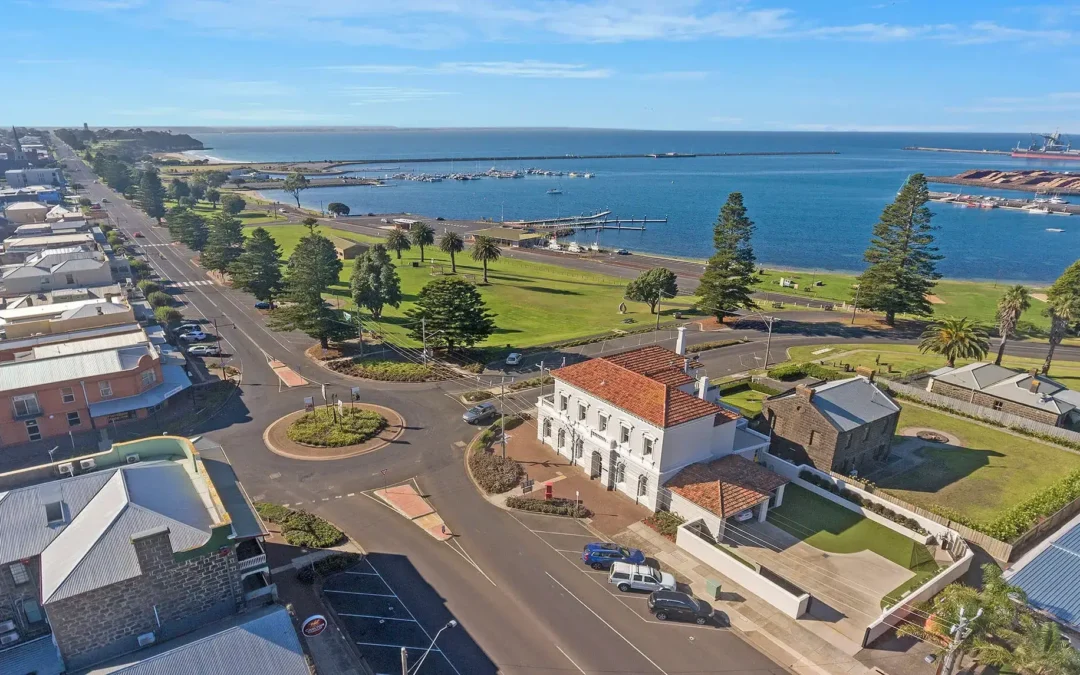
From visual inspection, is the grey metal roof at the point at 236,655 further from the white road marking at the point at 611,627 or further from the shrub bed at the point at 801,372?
the shrub bed at the point at 801,372

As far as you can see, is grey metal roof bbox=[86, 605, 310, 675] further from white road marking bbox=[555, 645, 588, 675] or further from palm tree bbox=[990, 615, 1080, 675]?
palm tree bbox=[990, 615, 1080, 675]

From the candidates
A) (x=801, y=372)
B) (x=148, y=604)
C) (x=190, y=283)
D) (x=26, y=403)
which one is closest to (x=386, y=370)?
(x=26, y=403)

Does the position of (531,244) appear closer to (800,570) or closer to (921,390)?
(921,390)

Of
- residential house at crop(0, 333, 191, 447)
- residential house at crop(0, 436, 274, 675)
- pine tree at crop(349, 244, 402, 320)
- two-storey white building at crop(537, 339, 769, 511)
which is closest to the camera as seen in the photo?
residential house at crop(0, 436, 274, 675)

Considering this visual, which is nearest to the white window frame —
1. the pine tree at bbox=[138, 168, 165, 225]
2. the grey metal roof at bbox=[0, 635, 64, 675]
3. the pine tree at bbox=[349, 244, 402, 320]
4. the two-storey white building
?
the grey metal roof at bbox=[0, 635, 64, 675]

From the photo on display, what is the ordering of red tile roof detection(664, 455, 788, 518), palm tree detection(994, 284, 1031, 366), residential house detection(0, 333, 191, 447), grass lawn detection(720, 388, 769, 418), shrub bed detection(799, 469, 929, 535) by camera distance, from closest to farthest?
red tile roof detection(664, 455, 788, 518)
shrub bed detection(799, 469, 929, 535)
residential house detection(0, 333, 191, 447)
grass lawn detection(720, 388, 769, 418)
palm tree detection(994, 284, 1031, 366)

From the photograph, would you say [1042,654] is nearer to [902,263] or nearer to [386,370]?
[386,370]
